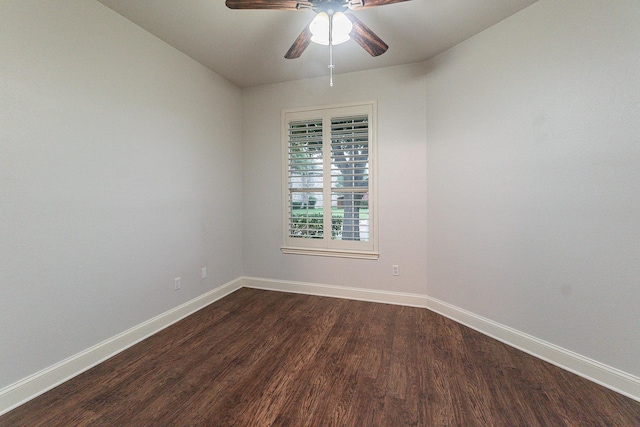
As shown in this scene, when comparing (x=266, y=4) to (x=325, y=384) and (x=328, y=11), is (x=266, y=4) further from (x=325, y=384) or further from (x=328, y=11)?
(x=325, y=384)

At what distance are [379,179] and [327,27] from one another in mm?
1652

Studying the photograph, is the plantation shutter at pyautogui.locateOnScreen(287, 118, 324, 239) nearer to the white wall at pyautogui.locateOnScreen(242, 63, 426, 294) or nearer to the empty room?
the empty room

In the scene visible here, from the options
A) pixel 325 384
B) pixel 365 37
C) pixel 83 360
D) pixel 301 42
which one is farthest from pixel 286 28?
pixel 83 360

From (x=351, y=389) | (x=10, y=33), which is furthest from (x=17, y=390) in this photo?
(x=10, y=33)

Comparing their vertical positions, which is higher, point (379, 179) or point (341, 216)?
point (379, 179)

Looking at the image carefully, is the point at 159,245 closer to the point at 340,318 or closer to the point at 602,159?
the point at 340,318

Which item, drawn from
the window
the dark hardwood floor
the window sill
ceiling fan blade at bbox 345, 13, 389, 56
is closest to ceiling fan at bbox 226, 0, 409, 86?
ceiling fan blade at bbox 345, 13, 389, 56

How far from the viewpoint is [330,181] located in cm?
331

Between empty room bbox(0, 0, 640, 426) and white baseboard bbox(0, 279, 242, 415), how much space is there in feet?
0.04

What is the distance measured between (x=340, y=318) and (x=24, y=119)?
286 cm

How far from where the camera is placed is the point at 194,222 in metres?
2.93

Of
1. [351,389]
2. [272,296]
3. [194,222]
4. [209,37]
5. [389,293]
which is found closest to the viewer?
[351,389]

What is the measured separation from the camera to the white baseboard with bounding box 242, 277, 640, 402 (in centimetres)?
170

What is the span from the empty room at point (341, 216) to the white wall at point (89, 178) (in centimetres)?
1
